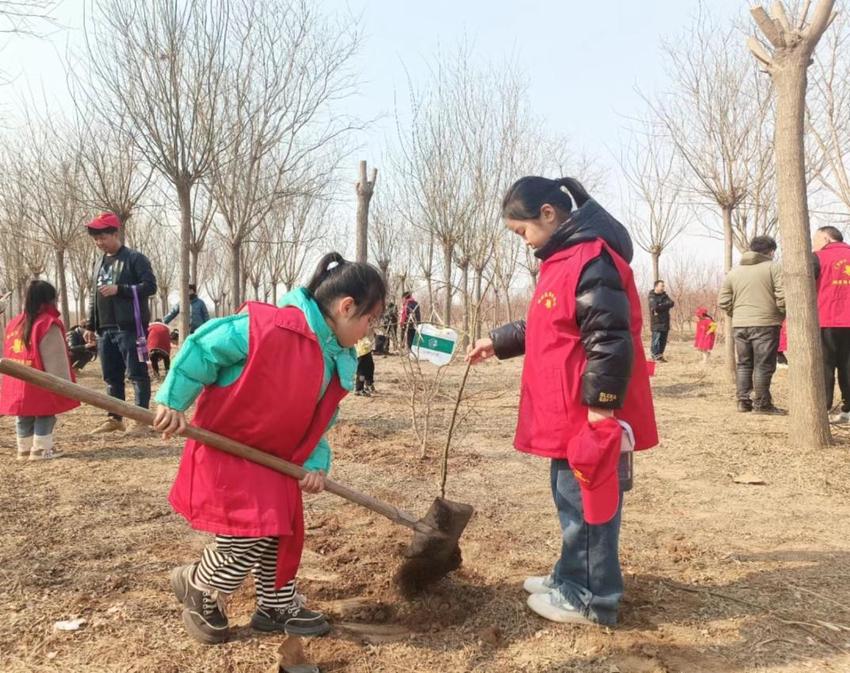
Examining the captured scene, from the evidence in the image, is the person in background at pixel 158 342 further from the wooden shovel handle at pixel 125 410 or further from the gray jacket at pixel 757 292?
the wooden shovel handle at pixel 125 410

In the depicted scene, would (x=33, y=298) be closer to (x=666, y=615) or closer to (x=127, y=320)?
(x=127, y=320)

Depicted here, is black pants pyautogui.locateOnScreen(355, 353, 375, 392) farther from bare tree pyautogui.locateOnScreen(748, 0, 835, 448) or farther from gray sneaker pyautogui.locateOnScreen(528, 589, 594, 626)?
gray sneaker pyautogui.locateOnScreen(528, 589, 594, 626)

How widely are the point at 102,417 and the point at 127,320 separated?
1.68 metres

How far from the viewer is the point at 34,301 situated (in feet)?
15.6

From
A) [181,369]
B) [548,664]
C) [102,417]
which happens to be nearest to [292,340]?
[181,369]

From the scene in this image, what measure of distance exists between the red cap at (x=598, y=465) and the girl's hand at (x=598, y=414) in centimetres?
1

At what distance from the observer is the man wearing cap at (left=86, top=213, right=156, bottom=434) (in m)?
5.29

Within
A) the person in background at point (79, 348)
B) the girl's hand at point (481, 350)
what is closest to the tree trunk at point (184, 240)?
the person in background at point (79, 348)

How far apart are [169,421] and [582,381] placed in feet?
4.26

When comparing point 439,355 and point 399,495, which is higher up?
point 439,355

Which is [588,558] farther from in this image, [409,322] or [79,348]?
[79,348]

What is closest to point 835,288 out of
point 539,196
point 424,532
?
point 539,196

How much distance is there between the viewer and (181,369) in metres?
1.89

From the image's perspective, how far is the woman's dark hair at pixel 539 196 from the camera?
2.22 meters
